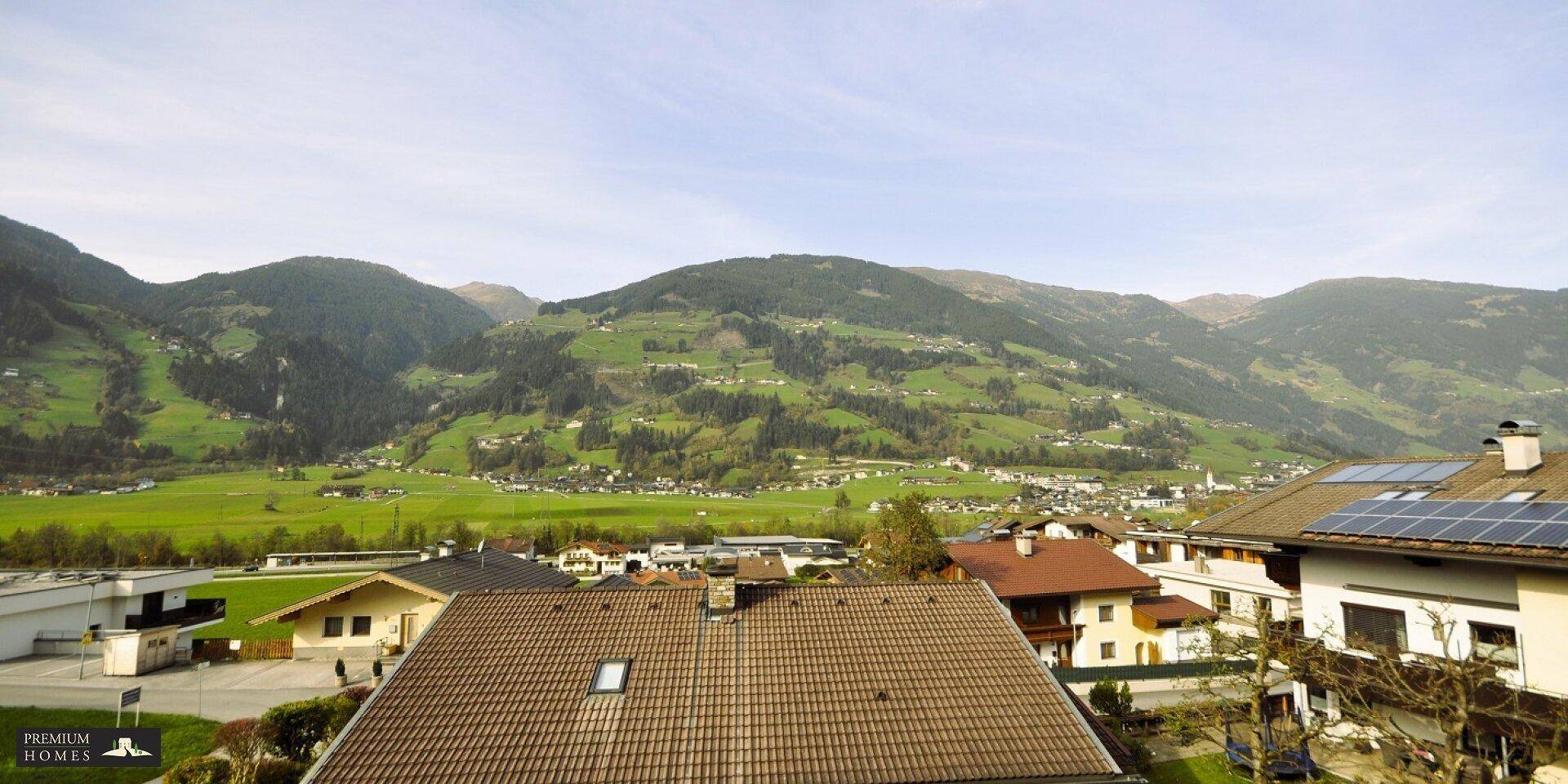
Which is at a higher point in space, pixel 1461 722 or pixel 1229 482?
pixel 1461 722

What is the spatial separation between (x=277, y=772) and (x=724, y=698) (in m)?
10.4

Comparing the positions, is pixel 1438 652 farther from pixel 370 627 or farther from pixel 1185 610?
pixel 370 627

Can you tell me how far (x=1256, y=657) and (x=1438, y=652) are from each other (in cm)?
359

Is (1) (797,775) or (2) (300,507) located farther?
(2) (300,507)

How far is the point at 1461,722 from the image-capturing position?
32.2 feet

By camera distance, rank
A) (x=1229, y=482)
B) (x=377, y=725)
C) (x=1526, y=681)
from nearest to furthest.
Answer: (x=377, y=725) < (x=1526, y=681) < (x=1229, y=482)

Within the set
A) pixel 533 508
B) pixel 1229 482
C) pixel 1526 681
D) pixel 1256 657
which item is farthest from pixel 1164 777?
pixel 1229 482

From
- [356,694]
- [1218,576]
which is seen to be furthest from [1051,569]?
[356,694]

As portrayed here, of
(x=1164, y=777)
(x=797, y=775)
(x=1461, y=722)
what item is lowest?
(x=1164, y=777)

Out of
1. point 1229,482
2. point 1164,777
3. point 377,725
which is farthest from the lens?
point 1229,482

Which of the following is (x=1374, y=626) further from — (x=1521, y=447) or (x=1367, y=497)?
(x=1521, y=447)

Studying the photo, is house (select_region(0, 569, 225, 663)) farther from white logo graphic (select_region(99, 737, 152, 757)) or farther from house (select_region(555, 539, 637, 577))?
house (select_region(555, 539, 637, 577))

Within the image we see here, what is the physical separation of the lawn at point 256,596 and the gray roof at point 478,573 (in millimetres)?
15018

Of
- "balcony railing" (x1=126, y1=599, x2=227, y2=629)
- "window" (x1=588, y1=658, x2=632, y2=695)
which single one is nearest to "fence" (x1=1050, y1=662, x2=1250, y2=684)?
"window" (x1=588, y1=658, x2=632, y2=695)
